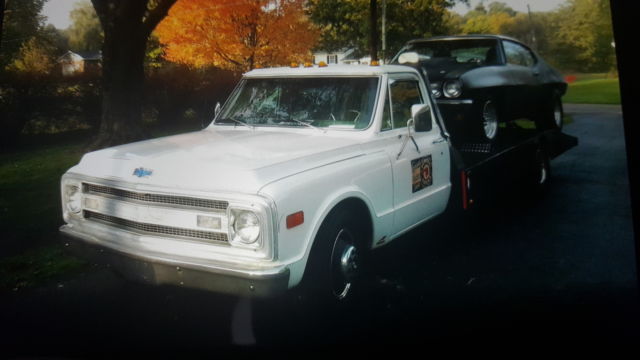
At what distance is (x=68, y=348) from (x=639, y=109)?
3531 mm

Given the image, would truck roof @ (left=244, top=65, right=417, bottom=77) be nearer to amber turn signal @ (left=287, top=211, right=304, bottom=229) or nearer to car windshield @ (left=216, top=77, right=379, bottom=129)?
car windshield @ (left=216, top=77, right=379, bottom=129)

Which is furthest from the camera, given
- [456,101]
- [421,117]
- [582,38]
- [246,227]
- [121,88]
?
[582,38]

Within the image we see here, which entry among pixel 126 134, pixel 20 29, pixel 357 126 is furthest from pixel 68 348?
pixel 20 29

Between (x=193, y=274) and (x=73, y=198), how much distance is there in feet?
4.51

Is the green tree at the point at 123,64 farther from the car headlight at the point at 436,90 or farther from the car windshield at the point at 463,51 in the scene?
the car headlight at the point at 436,90

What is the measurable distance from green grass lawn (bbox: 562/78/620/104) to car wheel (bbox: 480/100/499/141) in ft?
60.3

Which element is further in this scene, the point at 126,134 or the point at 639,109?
the point at 126,134

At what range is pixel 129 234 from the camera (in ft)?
13.3

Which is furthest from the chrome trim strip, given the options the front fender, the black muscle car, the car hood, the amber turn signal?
the amber turn signal

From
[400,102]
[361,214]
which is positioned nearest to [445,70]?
[400,102]

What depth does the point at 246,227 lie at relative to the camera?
3.66 metres

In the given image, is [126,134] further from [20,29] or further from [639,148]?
[20,29]

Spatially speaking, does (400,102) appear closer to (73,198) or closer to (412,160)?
(412,160)

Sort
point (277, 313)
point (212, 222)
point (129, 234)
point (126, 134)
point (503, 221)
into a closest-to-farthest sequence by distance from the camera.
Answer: point (212, 222), point (129, 234), point (277, 313), point (503, 221), point (126, 134)
